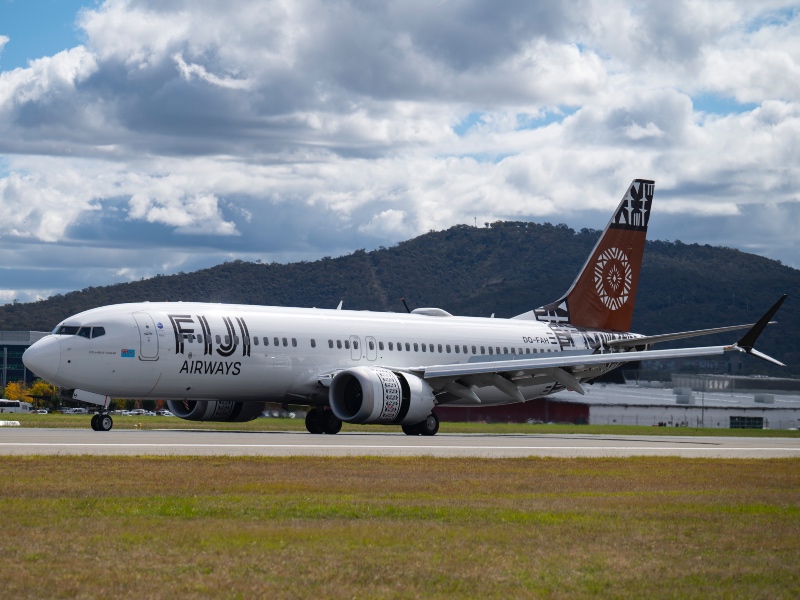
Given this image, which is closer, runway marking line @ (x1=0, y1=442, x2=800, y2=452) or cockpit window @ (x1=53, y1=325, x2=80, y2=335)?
runway marking line @ (x1=0, y1=442, x2=800, y2=452)

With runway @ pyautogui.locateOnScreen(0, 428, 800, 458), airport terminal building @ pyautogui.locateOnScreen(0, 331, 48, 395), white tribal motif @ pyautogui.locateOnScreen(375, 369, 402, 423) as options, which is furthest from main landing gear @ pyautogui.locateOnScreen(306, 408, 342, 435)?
airport terminal building @ pyautogui.locateOnScreen(0, 331, 48, 395)

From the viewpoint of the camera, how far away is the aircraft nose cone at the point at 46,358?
35.2 metres

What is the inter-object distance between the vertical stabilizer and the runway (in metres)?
13.4

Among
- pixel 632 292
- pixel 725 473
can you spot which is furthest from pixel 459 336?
pixel 725 473

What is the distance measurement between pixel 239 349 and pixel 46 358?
5944 millimetres

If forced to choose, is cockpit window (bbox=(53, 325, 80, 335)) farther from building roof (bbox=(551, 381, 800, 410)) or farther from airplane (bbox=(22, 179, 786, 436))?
building roof (bbox=(551, 381, 800, 410))

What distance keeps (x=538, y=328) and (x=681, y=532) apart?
34.9 metres

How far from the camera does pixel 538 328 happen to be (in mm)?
49156

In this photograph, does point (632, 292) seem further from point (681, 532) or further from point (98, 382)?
point (681, 532)

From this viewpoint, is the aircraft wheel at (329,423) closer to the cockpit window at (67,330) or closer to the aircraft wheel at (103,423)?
the aircraft wheel at (103,423)

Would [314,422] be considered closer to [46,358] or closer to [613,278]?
[46,358]

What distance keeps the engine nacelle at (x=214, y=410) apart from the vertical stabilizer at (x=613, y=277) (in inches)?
550

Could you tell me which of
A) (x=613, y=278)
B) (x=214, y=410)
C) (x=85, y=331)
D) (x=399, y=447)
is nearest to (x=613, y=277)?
(x=613, y=278)

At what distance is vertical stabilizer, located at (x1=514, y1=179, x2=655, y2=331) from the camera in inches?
2015
